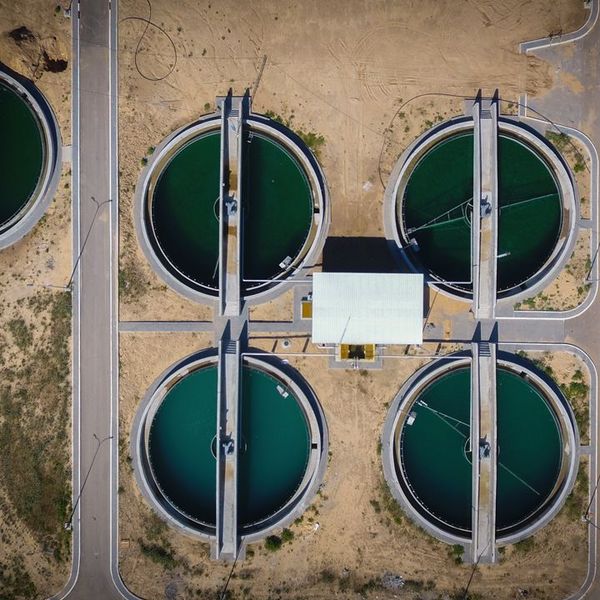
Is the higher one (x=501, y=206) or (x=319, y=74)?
(x=319, y=74)

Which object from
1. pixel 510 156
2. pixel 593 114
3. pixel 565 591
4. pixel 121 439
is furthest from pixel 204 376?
pixel 593 114

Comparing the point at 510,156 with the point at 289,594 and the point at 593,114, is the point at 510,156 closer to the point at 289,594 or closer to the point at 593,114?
the point at 593,114

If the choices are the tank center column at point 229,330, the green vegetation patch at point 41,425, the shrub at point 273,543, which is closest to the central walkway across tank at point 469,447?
the shrub at point 273,543

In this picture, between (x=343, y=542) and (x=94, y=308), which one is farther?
(x=94, y=308)

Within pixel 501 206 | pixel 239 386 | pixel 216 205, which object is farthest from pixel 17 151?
pixel 501 206

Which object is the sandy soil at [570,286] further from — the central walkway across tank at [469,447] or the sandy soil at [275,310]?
the sandy soil at [275,310]

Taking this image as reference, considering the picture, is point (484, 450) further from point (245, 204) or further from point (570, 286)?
point (245, 204)
